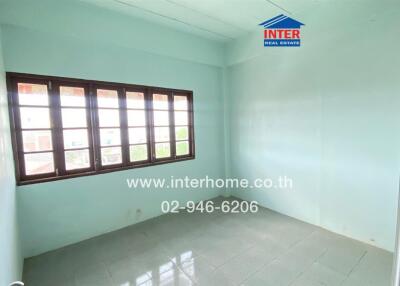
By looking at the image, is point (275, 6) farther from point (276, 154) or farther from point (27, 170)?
point (27, 170)

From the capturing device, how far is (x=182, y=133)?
388 centimetres

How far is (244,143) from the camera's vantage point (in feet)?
13.3

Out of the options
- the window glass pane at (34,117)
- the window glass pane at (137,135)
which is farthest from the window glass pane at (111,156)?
the window glass pane at (34,117)

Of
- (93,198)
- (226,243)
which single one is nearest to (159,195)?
(93,198)

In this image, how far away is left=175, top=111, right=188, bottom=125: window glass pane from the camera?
12.4ft

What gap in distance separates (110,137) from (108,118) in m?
0.27

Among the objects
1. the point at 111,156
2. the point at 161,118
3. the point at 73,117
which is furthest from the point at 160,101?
the point at 73,117

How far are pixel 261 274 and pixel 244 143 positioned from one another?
2343 mm

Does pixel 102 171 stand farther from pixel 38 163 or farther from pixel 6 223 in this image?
pixel 6 223

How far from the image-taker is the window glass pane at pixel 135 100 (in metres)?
3.20

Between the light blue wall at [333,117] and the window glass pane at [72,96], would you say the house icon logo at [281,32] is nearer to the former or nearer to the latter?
the light blue wall at [333,117]

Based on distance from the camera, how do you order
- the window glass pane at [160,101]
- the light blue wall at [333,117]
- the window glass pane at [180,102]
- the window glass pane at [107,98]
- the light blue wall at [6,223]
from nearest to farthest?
the light blue wall at [6,223] → the light blue wall at [333,117] → the window glass pane at [107,98] → the window glass pane at [160,101] → the window glass pane at [180,102]
